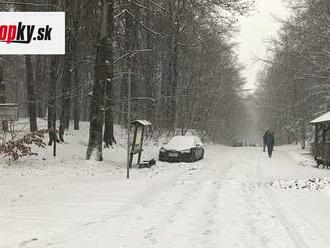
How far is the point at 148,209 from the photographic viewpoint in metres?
10.8

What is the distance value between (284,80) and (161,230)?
5157 cm

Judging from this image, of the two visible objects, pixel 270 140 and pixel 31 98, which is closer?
pixel 31 98

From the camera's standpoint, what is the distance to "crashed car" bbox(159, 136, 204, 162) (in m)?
26.6

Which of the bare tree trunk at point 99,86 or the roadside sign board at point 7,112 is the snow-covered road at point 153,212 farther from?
the bare tree trunk at point 99,86

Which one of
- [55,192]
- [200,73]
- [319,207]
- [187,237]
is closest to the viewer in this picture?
[187,237]

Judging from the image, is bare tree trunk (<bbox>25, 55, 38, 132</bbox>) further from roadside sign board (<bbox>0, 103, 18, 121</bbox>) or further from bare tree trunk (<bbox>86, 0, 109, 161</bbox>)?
roadside sign board (<bbox>0, 103, 18, 121</bbox>)

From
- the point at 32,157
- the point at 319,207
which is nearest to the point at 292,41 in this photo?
the point at 32,157

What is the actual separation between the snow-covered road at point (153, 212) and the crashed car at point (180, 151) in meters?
9.10

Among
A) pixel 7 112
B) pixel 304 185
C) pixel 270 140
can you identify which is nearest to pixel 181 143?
pixel 270 140

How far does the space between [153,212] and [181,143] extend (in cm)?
1723

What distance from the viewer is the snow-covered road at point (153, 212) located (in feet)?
26.1

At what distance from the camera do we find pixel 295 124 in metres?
55.2

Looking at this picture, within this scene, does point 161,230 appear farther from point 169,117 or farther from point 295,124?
point 295,124

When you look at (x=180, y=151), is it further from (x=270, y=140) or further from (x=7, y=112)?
(x=7, y=112)
